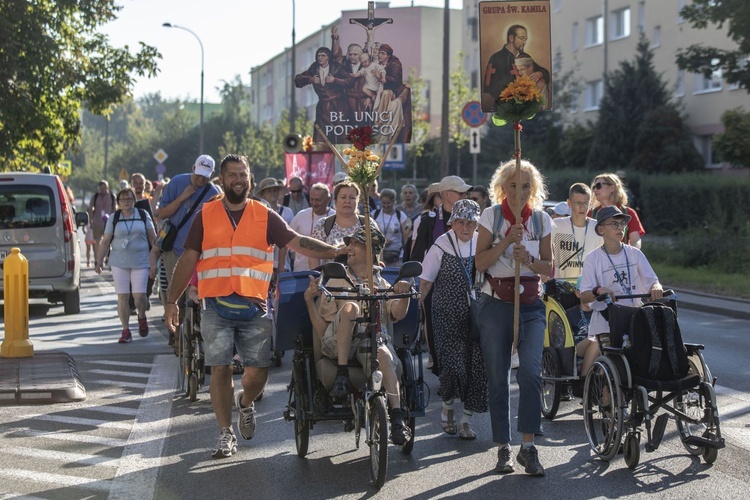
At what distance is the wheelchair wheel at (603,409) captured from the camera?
289 inches

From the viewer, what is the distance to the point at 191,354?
10.1 m

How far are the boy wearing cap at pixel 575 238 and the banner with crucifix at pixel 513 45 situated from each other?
124 cm

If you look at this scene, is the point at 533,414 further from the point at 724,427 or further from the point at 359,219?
the point at 359,219

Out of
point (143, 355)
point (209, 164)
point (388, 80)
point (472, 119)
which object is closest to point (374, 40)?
point (388, 80)

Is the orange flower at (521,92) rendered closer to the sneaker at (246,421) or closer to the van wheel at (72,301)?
the sneaker at (246,421)

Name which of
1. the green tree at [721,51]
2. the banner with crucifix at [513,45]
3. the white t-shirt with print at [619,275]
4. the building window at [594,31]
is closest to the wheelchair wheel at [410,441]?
the white t-shirt with print at [619,275]

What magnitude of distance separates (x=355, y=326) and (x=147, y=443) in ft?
5.94

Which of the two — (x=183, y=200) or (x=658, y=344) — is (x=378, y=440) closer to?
(x=658, y=344)

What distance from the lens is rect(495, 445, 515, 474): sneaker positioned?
726 cm

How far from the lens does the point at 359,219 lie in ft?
32.7

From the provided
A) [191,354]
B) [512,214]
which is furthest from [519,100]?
[191,354]

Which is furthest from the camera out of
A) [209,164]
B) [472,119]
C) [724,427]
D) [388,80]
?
[472,119]

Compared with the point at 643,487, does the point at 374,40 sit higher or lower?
higher

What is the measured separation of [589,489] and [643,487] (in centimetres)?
30
